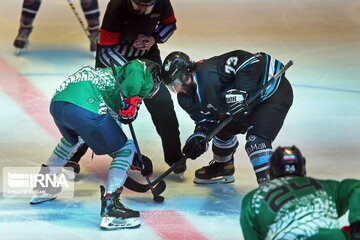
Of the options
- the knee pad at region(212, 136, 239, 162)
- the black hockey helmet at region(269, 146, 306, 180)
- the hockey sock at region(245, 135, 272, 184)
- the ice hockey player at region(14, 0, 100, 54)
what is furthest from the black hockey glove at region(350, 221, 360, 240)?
the ice hockey player at region(14, 0, 100, 54)

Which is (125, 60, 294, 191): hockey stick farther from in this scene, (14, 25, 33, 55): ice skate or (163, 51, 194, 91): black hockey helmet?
(14, 25, 33, 55): ice skate

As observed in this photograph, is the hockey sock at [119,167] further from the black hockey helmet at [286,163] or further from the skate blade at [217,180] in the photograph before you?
the black hockey helmet at [286,163]

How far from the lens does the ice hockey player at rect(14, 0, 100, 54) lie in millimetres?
7566

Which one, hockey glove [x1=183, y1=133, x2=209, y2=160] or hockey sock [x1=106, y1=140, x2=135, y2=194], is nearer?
hockey sock [x1=106, y1=140, x2=135, y2=194]

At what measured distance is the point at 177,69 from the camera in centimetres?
471

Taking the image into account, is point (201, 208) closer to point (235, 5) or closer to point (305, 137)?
point (305, 137)

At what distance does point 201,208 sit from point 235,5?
4.23 meters

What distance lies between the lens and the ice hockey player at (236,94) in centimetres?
470

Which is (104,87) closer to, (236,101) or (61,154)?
(61,154)

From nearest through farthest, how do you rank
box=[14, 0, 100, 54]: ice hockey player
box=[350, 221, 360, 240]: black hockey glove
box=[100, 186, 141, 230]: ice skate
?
1. box=[350, 221, 360, 240]: black hockey glove
2. box=[100, 186, 141, 230]: ice skate
3. box=[14, 0, 100, 54]: ice hockey player

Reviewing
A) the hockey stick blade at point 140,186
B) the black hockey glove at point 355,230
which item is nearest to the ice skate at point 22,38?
the hockey stick blade at point 140,186

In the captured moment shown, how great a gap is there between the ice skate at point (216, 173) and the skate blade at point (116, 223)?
793 millimetres

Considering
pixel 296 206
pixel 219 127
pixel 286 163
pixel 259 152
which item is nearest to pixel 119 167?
pixel 219 127

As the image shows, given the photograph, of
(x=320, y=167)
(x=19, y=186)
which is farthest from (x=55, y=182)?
(x=320, y=167)
